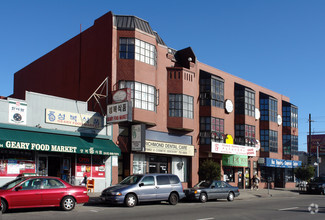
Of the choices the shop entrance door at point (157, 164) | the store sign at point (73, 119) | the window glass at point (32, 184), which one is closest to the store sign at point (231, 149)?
the shop entrance door at point (157, 164)

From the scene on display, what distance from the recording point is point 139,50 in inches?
1048

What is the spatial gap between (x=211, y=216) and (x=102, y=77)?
14664mm

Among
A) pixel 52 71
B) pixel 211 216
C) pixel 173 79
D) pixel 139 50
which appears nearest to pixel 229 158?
pixel 173 79

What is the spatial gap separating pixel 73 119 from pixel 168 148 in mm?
8513

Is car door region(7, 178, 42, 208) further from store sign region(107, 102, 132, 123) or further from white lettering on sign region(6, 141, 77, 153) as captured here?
store sign region(107, 102, 132, 123)

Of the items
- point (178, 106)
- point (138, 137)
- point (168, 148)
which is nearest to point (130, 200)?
point (138, 137)

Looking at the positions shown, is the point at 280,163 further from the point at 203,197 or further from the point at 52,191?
the point at 52,191

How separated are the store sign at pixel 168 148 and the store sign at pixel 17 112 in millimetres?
9155

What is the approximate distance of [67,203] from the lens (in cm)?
1559

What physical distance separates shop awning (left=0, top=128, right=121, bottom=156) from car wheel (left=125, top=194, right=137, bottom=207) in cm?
576

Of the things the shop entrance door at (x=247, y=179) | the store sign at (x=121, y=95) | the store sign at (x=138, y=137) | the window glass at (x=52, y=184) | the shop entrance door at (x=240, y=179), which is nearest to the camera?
the window glass at (x=52, y=184)

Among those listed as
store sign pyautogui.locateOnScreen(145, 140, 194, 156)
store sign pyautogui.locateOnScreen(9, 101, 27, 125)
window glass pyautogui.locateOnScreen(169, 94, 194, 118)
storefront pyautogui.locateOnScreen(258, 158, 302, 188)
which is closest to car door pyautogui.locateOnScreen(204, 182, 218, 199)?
store sign pyautogui.locateOnScreen(145, 140, 194, 156)

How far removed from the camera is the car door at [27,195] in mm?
14297

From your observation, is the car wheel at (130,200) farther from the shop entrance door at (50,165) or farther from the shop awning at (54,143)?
the shop entrance door at (50,165)
